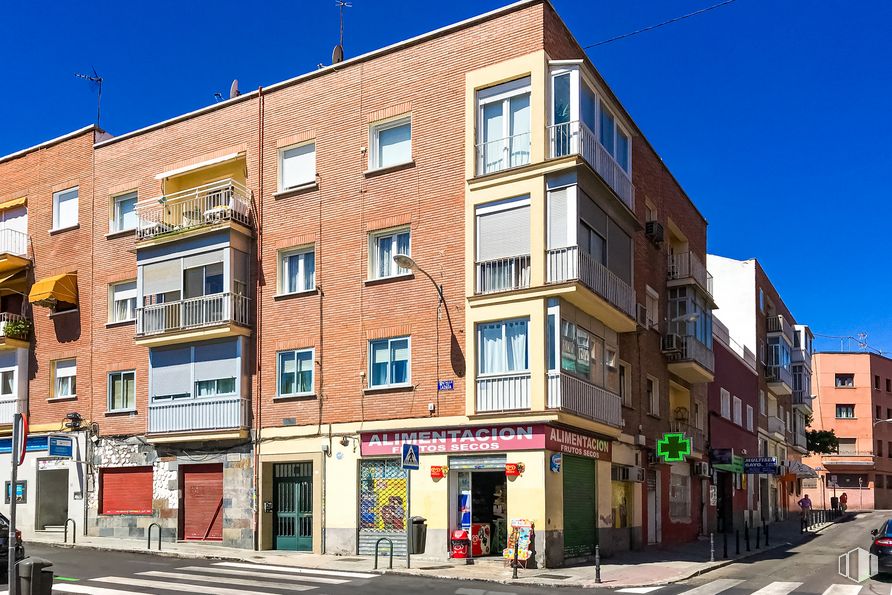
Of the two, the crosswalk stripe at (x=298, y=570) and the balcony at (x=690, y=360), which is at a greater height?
the balcony at (x=690, y=360)

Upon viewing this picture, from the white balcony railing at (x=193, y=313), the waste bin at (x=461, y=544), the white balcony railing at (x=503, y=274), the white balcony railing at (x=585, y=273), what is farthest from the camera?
the white balcony railing at (x=193, y=313)

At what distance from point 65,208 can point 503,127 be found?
55.7 feet

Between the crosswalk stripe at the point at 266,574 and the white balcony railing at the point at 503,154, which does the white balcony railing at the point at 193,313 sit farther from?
the white balcony railing at the point at 503,154

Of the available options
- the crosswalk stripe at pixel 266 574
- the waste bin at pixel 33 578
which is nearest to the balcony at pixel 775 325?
the crosswalk stripe at pixel 266 574

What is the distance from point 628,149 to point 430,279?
800 cm

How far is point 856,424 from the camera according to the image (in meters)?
80.3

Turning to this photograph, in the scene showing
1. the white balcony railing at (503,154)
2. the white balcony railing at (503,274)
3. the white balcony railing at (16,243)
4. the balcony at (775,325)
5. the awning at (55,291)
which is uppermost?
the white balcony railing at (503,154)

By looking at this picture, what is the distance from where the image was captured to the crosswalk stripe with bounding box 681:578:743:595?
18000 mm

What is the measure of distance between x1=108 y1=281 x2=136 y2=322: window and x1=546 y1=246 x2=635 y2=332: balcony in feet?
47.8

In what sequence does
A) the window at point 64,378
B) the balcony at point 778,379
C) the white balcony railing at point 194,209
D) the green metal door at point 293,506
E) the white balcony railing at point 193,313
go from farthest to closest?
the balcony at point 778,379 → the window at point 64,378 → the white balcony railing at point 194,209 → the white balcony railing at point 193,313 → the green metal door at point 293,506

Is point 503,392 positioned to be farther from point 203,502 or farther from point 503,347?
point 203,502

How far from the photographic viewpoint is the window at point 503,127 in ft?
76.1

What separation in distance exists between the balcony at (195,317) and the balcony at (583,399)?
966 centimetres

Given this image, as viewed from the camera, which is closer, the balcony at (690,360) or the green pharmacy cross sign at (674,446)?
the green pharmacy cross sign at (674,446)
